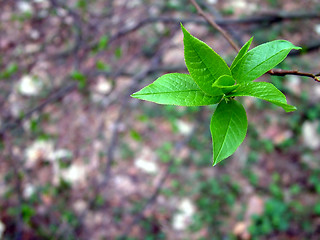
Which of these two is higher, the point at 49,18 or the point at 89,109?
the point at 49,18

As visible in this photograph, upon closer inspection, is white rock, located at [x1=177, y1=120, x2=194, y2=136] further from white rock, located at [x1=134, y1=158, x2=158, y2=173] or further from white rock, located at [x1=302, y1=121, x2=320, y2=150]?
white rock, located at [x1=302, y1=121, x2=320, y2=150]

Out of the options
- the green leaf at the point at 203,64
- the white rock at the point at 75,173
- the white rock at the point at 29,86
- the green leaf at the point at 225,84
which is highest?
the green leaf at the point at 203,64

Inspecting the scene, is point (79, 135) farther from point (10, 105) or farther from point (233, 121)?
point (233, 121)

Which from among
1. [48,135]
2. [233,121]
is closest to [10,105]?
[48,135]

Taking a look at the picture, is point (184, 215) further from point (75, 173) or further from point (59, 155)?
point (59, 155)

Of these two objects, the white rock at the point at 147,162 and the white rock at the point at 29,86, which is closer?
the white rock at the point at 147,162

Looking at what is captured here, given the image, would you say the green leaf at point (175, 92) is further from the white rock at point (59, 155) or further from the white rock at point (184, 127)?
the white rock at point (59, 155)

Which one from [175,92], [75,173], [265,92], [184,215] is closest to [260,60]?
[265,92]

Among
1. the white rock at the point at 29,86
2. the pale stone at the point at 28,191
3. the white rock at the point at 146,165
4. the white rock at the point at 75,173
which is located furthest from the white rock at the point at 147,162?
the white rock at the point at 29,86
